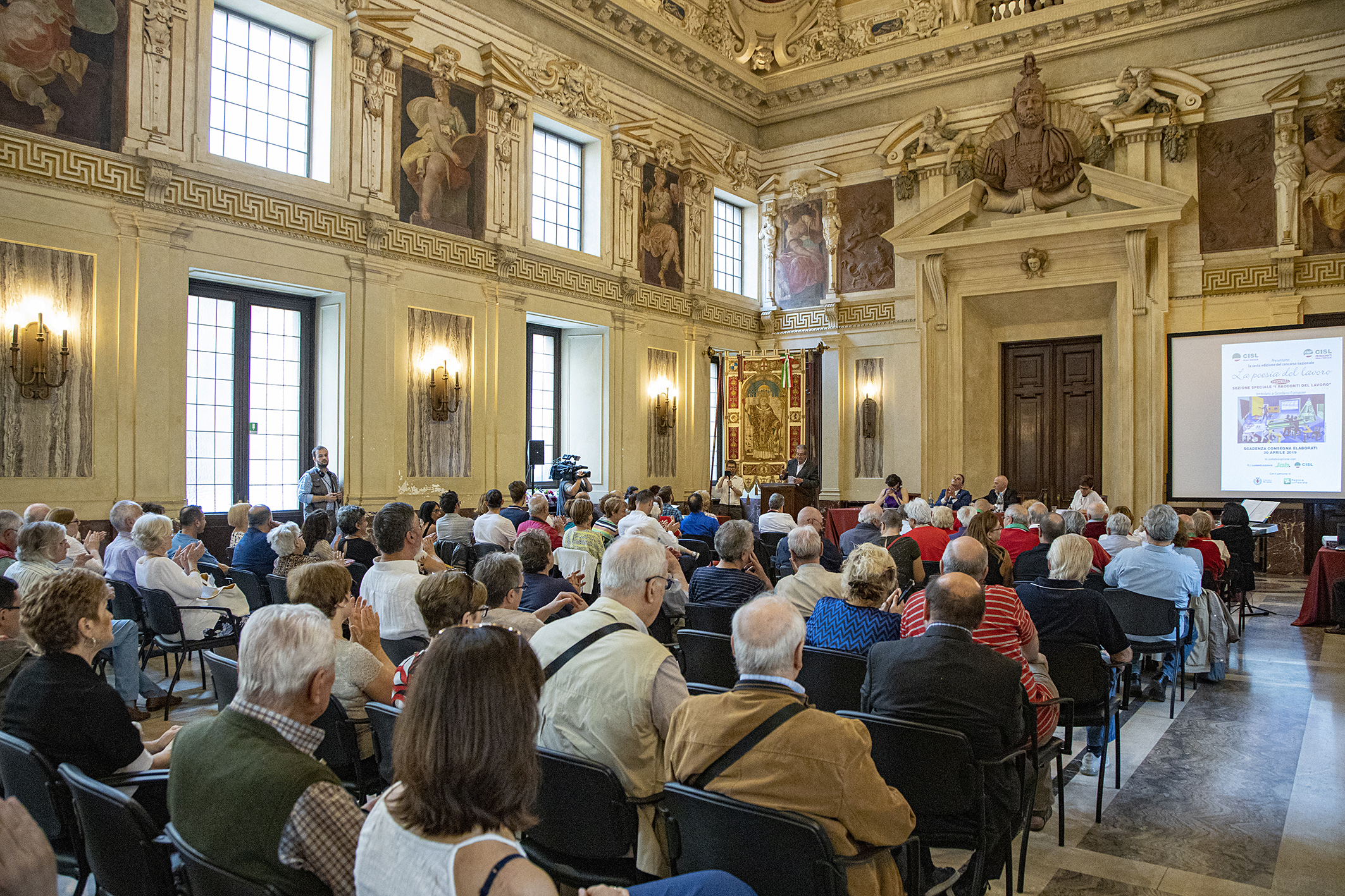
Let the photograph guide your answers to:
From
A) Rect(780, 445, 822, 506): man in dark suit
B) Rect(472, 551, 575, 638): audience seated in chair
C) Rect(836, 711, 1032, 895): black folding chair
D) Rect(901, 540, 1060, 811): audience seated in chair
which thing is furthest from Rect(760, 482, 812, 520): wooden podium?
Rect(836, 711, 1032, 895): black folding chair

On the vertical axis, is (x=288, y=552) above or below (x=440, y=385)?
below

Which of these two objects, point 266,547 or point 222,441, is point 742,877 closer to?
point 266,547

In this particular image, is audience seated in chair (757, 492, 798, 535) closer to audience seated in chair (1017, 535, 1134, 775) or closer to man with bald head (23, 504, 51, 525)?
audience seated in chair (1017, 535, 1134, 775)

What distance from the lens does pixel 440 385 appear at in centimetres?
1027

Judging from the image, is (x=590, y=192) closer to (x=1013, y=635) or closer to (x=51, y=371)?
(x=51, y=371)

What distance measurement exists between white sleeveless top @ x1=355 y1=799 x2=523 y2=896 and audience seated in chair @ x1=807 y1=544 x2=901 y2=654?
2443 mm

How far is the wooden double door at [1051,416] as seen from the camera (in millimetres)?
13203

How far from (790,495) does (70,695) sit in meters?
11.0

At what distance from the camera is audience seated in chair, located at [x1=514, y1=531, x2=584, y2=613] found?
167 inches

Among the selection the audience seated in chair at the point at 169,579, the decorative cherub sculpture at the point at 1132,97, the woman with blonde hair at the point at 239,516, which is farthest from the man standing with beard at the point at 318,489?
the decorative cherub sculpture at the point at 1132,97

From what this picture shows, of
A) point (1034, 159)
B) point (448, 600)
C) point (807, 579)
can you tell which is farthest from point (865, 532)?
point (1034, 159)

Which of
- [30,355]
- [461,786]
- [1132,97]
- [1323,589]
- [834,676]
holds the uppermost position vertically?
[1132,97]

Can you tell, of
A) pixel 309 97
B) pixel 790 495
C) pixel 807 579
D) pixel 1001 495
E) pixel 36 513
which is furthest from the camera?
pixel 790 495

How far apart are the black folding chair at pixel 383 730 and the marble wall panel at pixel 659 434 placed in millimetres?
10492
